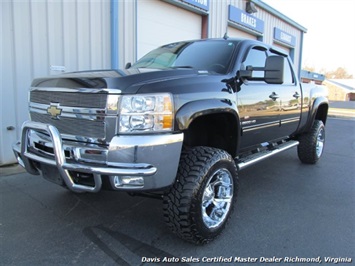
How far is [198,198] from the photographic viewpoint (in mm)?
2656

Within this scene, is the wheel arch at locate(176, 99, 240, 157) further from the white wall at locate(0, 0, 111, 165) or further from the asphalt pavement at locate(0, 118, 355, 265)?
the white wall at locate(0, 0, 111, 165)

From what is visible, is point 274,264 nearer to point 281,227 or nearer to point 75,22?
point 281,227

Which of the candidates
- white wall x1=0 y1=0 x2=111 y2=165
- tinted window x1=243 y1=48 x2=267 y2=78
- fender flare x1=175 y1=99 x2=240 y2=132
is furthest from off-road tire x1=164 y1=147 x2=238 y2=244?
white wall x1=0 y1=0 x2=111 y2=165

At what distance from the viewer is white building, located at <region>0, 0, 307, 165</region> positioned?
5332mm

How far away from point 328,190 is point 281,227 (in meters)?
1.69

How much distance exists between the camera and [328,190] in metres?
4.52

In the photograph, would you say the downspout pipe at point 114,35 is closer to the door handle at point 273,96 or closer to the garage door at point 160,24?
the garage door at point 160,24

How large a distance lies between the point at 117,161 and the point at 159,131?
402mm

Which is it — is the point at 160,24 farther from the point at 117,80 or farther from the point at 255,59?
the point at 117,80

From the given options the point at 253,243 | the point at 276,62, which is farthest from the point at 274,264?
the point at 276,62

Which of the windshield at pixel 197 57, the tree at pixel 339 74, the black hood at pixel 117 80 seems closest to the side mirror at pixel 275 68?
the windshield at pixel 197 57

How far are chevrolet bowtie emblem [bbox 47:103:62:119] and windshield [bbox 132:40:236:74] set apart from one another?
1.27 m

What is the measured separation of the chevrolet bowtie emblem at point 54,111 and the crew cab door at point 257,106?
183cm

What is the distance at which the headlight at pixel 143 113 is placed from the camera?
2.40 metres
